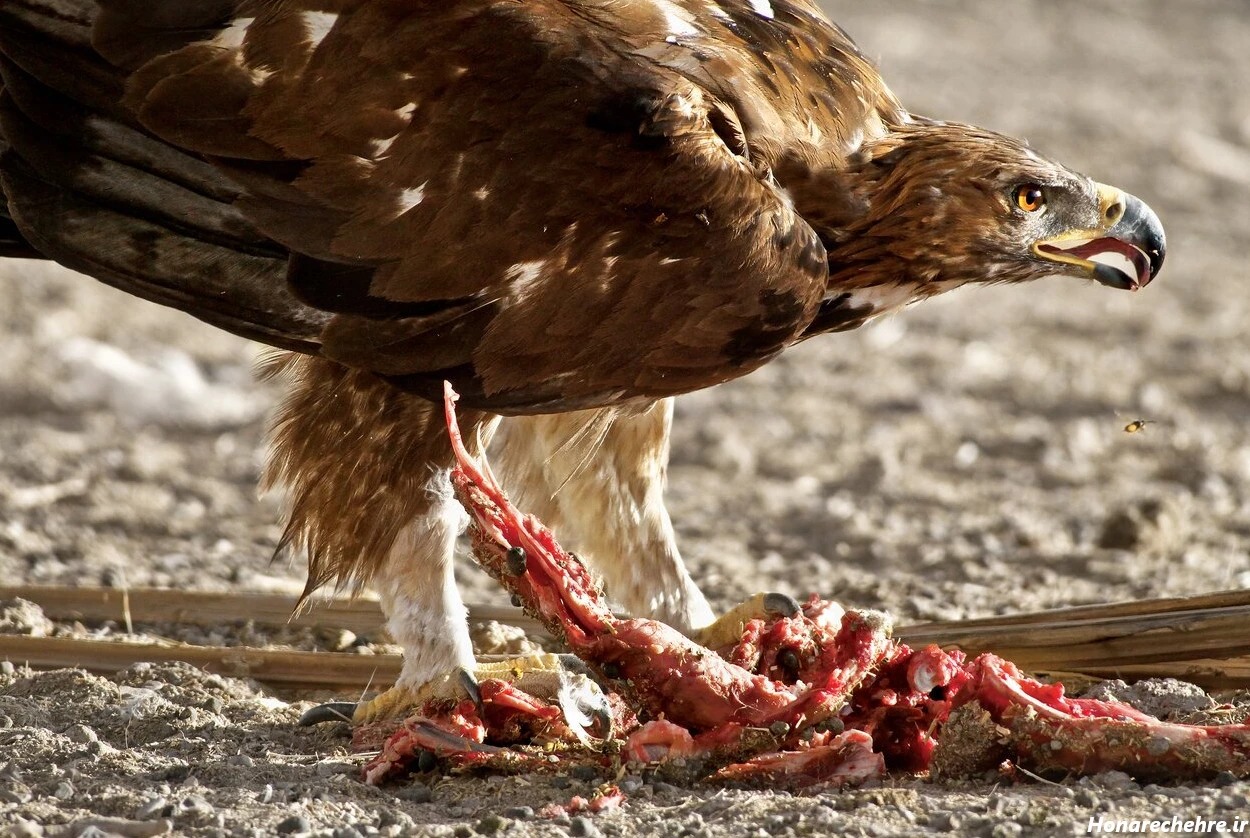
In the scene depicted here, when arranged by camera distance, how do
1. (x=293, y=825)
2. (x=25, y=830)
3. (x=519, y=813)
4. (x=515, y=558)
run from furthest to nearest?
(x=515, y=558), (x=519, y=813), (x=293, y=825), (x=25, y=830)

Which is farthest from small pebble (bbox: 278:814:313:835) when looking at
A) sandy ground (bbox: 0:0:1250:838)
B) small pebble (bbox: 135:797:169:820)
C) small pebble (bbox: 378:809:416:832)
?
small pebble (bbox: 135:797:169:820)

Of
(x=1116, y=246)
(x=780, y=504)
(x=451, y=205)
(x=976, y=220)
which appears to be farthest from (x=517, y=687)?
(x=780, y=504)

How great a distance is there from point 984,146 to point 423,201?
1.60m

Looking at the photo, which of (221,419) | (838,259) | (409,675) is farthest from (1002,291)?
(409,675)

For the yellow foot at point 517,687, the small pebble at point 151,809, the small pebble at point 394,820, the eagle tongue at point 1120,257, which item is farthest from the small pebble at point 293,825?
the eagle tongue at point 1120,257

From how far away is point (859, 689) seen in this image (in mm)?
3969

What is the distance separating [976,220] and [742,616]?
128cm

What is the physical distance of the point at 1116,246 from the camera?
4641 mm

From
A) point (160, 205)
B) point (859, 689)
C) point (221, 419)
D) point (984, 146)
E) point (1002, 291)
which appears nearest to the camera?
point (859, 689)

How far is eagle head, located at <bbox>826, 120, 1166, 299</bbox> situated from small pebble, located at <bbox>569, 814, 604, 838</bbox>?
5.86 feet

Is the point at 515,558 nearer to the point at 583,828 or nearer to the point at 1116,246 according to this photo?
the point at 583,828

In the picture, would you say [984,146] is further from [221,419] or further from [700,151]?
[221,419]

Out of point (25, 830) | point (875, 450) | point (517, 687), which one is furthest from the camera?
point (875, 450)

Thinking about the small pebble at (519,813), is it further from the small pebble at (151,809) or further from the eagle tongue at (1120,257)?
the eagle tongue at (1120,257)
